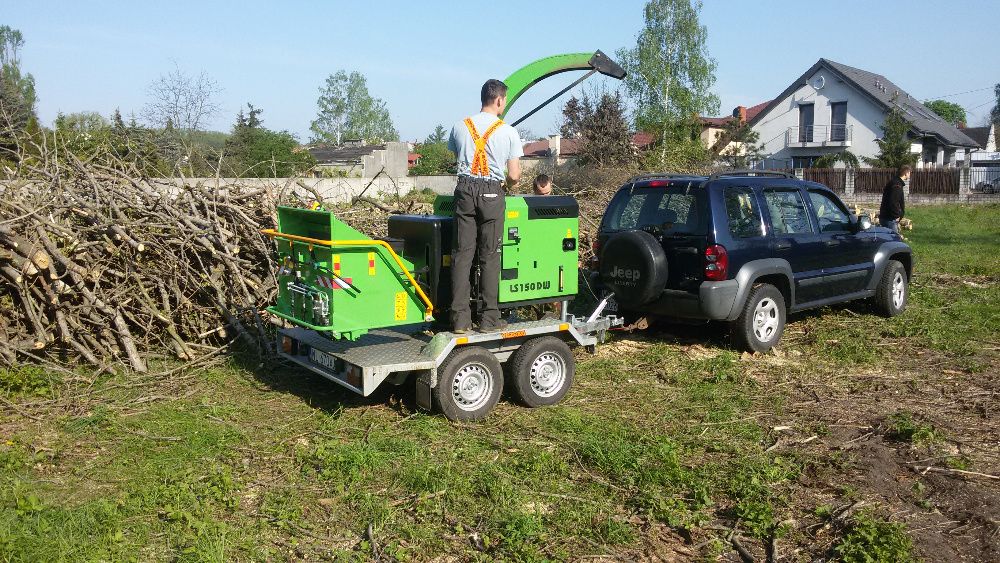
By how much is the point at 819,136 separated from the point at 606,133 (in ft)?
92.5

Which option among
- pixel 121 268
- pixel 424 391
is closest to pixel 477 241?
pixel 424 391

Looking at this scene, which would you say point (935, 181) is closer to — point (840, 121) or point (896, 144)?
point (896, 144)

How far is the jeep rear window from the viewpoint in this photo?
26.2ft

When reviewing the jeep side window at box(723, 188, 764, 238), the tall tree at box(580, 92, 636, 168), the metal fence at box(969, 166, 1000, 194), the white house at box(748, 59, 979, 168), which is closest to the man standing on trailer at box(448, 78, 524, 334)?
the jeep side window at box(723, 188, 764, 238)

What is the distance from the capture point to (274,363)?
766 centimetres

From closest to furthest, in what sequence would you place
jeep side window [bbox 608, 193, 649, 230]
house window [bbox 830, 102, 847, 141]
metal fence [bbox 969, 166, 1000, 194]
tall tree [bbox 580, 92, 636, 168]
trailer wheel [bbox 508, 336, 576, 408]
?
trailer wheel [bbox 508, 336, 576, 408] → jeep side window [bbox 608, 193, 649, 230] → tall tree [bbox 580, 92, 636, 168] → metal fence [bbox 969, 166, 1000, 194] → house window [bbox 830, 102, 847, 141]

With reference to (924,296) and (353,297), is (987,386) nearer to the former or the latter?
(924,296)

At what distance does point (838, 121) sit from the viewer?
50.6m

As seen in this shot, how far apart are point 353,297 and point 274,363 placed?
2.27 m

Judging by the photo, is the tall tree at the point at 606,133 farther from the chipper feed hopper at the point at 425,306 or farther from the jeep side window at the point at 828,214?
the chipper feed hopper at the point at 425,306

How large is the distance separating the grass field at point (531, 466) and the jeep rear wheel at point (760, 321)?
0.81ft

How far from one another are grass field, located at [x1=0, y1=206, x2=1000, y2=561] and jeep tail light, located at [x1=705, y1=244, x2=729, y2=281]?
918mm

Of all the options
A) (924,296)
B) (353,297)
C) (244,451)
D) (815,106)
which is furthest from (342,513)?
(815,106)

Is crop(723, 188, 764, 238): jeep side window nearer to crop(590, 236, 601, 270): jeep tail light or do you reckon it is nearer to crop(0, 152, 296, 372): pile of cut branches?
crop(590, 236, 601, 270): jeep tail light
